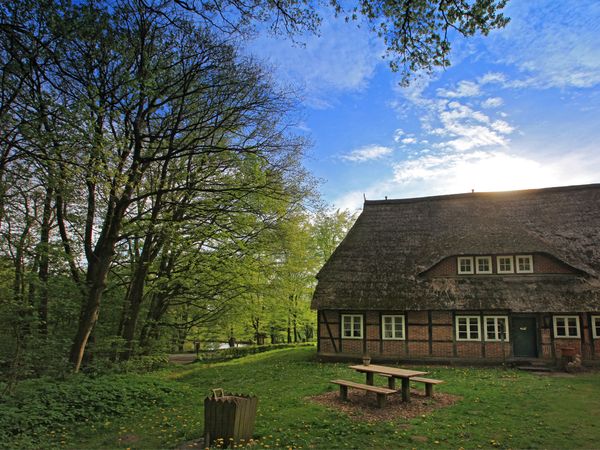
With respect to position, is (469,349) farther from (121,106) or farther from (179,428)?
(121,106)

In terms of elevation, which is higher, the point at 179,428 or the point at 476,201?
the point at 476,201

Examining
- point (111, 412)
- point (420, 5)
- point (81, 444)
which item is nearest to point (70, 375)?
point (111, 412)

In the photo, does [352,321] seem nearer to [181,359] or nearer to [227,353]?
[227,353]

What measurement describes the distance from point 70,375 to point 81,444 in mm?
4068

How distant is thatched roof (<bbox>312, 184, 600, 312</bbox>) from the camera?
1750cm

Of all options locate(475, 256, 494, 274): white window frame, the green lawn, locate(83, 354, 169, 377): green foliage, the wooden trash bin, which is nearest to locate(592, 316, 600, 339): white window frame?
locate(475, 256, 494, 274): white window frame

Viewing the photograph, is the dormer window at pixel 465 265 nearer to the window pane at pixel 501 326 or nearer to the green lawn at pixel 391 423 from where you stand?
the window pane at pixel 501 326

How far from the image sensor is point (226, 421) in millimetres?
6992

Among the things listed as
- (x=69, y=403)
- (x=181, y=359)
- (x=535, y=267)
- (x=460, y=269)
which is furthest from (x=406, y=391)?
(x=181, y=359)

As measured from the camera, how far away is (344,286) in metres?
19.3

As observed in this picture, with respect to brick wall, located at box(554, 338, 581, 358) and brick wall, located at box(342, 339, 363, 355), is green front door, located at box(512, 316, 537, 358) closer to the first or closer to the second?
brick wall, located at box(554, 338, 581, 358)

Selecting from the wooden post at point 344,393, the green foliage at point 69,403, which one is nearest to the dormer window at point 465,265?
the wooden post at point 344,393

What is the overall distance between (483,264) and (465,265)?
0.79 m

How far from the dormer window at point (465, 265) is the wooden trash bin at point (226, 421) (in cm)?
1455
